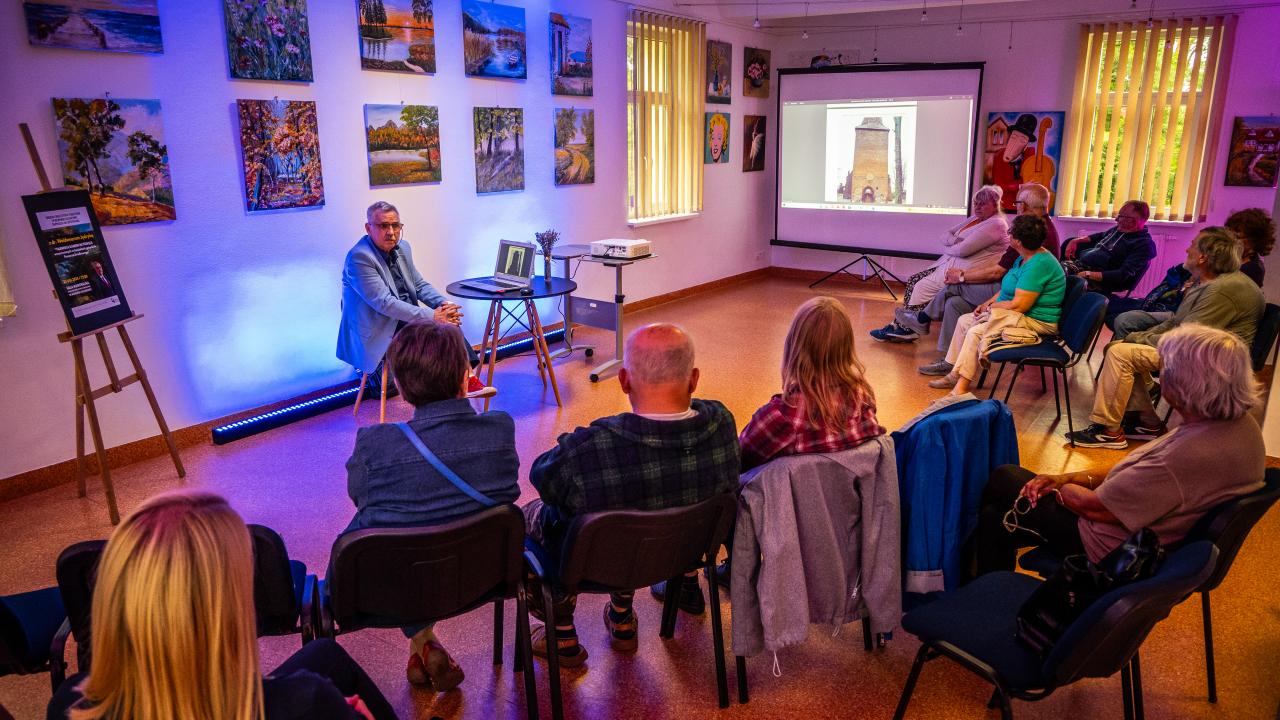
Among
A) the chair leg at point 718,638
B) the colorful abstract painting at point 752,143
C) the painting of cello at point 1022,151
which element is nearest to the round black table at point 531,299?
the chair leg at point 718,638

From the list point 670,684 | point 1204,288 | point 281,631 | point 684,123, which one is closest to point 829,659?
point 670,684

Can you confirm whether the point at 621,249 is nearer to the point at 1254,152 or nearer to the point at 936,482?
the point at 936,482

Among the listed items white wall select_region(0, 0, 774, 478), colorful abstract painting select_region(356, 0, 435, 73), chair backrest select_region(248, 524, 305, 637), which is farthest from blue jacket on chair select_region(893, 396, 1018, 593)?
colorful abstract painting select_region(356, 0, 435, 73)

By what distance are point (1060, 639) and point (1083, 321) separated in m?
3.26

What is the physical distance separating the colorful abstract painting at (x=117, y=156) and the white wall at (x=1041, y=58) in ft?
23.0

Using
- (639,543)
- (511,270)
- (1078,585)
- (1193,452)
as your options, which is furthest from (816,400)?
(511,270)

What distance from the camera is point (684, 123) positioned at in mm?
8289

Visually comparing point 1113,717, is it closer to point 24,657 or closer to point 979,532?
point 979,532

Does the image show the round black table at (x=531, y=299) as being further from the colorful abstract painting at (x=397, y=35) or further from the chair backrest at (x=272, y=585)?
the chair backrest at (x=272, y=585)

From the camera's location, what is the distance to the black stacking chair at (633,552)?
87.0 inches

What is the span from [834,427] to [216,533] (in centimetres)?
179

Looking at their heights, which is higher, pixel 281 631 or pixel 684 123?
pixel 684 123

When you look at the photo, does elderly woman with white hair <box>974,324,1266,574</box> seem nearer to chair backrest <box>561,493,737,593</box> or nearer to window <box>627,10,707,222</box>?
chair backrest <box>561,493,737,593</box>

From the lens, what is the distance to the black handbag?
6.48 ft
